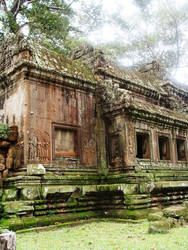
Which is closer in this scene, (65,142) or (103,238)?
(103,238)

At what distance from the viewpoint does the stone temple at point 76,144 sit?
7.84 meters

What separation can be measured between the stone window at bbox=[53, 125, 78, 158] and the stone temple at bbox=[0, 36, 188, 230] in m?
0.03

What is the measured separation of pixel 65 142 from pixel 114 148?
1756mm

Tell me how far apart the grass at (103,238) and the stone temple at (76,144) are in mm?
740

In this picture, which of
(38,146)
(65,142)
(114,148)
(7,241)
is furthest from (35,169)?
(7,241)

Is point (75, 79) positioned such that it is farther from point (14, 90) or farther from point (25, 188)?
point (25, 188)

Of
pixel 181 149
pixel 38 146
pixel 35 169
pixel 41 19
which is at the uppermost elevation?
pixel 41 19

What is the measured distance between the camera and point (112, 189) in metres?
8.44

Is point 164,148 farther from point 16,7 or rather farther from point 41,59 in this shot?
point 16,7

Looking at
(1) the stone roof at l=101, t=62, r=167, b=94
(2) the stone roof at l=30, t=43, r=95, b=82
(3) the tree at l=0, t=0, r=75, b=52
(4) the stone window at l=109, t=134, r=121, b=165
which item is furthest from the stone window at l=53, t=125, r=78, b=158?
(3) the tree at l=0, t=0, r=75, b=52

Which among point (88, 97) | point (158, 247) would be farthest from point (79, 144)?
point (158, 247)

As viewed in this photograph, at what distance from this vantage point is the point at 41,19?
739 inches

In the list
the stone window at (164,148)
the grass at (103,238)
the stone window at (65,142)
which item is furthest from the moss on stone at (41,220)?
the stone window at (164,148)

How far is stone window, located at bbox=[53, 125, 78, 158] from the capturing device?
29.3 ft
